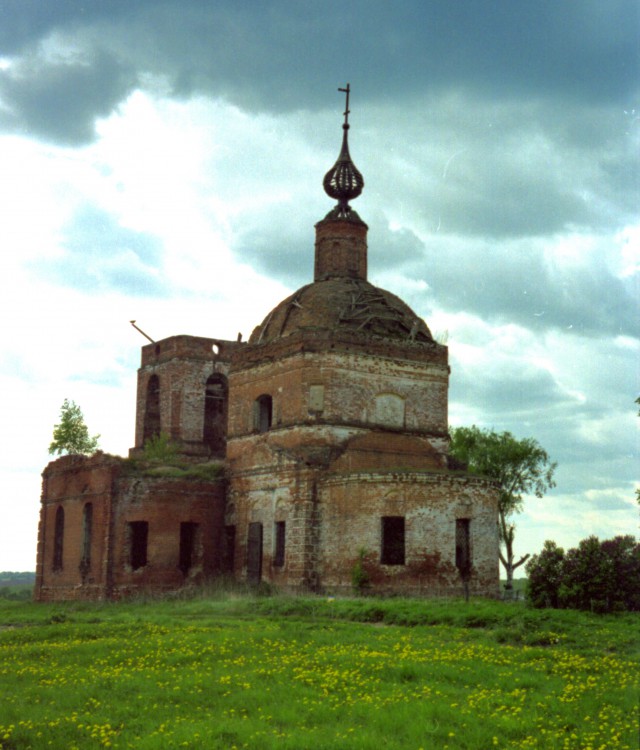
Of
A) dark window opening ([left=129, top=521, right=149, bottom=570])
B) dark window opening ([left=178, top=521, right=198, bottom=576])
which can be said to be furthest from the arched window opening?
dark window opening ([left=129, top=521, right=149, bottom=570])

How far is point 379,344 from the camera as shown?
31.9m

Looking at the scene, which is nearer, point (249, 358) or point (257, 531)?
point (257, 531)

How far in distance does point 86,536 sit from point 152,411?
9.12m

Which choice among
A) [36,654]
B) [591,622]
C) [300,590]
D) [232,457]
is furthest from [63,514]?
[591,622]

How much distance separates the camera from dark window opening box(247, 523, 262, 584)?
1204 inches

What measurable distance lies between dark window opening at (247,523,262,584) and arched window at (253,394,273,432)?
3918 millimetres

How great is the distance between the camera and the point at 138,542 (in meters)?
32.0

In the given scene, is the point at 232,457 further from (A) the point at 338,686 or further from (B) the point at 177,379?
(A) the point at 338,686

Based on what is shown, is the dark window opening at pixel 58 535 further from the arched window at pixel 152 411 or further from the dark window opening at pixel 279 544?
the dark window opening at pixel 279 544

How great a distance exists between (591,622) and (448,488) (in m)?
9.37

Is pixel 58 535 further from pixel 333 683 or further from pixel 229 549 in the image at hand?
pixel 333 683

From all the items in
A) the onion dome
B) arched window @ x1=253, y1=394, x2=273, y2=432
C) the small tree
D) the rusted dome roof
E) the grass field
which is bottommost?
the grass field

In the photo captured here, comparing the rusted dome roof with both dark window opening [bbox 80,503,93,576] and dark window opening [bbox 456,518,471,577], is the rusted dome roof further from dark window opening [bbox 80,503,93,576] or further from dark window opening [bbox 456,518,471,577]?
dark window opening [bbox 80,503,93,576]

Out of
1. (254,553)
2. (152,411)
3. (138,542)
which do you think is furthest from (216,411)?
(254,553)
